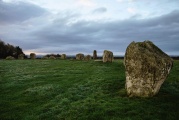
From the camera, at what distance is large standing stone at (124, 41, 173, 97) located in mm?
16969

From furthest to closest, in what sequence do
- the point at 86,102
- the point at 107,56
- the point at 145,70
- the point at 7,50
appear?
the point at 7,50 < the point at 107,56 < the point at 145,70 < the point at 86,102

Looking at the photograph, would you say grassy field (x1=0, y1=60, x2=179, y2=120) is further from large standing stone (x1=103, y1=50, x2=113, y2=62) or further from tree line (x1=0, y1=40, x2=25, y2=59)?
tree line (x1=0, y1=40, x2=25, y2=59)

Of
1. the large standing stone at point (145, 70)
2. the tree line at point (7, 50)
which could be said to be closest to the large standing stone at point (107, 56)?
the large standing stone at point (145, 70)

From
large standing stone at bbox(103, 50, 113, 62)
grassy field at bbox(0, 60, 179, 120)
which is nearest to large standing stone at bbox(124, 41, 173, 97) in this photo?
grassy field at bbox(0, 60, 179, 120)

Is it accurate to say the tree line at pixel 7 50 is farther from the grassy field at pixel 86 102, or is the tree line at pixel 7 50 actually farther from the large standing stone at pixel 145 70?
the large standing stone at pixel 145 70

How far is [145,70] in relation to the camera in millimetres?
17062

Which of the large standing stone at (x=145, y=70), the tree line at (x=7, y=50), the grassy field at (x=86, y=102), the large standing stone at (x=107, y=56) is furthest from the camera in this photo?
the tree line at (x=7, y=50)

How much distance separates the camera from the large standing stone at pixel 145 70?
55.7 ft

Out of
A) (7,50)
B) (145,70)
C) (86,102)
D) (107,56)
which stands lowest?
(86,102)

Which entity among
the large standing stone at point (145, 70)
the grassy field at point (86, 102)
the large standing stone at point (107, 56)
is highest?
the large standing stone at point (107, 56)

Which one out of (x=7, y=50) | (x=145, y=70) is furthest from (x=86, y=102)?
(x=7, y=50)

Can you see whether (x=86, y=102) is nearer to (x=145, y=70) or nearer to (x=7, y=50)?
(x=145, y=70)

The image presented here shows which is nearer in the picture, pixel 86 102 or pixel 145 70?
pixel 86 102

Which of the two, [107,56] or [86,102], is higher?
[107,56]
